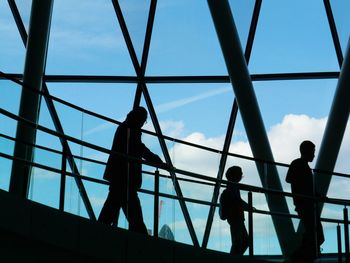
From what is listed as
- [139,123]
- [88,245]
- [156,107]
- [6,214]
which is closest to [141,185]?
[139,123]

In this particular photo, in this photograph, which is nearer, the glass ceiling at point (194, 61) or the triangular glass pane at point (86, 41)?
the glass ceiling at point (194, 61)

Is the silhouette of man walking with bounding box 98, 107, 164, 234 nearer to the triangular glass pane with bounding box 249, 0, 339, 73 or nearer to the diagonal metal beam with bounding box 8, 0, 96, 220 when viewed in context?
the diagonal metal beam with bounding box 8, 0, 96, 220

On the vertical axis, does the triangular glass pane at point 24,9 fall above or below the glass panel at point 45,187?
above

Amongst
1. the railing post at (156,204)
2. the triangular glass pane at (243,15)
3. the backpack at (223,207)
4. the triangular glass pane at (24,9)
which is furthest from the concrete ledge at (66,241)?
the triangular glass pane at (24,9)

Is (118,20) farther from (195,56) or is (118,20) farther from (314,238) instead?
(314,238)

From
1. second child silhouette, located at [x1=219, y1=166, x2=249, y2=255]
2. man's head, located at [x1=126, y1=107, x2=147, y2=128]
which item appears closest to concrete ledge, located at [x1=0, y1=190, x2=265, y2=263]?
second child silhouette, located at [x1=219, y1=166, x2=249, y2=255]

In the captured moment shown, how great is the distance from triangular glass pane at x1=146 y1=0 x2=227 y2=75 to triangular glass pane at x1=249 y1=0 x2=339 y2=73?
1786mm

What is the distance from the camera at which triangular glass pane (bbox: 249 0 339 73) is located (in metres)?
30.4

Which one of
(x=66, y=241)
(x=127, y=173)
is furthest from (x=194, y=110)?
(x=66, y=241)

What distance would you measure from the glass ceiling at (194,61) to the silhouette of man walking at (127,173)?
15.1m

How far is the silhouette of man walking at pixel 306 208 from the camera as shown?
52.1 feet

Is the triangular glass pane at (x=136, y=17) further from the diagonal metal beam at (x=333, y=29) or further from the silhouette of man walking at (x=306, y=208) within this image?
the silhouette of man walking at (x=306, y=208)

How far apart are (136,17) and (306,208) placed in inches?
641

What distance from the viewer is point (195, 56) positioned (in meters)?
31.7
